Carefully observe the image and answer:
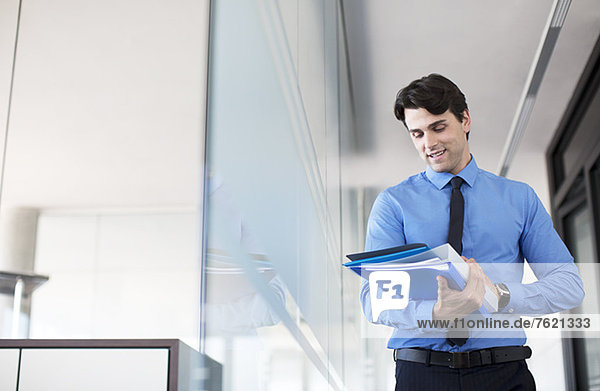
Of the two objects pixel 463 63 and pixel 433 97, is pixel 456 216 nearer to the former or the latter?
pixel 433 97

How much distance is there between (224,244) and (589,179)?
3.45m

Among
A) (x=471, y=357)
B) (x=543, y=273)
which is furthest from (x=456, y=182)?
(x=471, y=357)

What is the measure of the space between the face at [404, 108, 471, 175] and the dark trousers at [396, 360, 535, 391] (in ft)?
1.26

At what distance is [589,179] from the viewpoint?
12.8 feet

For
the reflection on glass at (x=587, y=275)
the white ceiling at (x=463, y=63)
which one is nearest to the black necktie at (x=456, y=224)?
the white ceiling at (x=463, y=63)

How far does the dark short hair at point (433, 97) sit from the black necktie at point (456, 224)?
5.4 inches

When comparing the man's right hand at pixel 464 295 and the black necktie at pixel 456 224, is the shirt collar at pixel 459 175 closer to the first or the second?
the black necktie at pixel 456 224

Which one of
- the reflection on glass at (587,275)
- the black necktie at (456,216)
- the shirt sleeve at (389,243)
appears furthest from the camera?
the reflection on glass at (587,275)

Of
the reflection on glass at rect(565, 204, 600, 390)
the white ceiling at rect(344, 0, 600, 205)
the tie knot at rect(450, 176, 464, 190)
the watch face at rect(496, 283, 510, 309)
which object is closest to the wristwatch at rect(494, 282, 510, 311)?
the watch face at rect(496, 283, 510, 309)

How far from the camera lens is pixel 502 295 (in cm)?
116

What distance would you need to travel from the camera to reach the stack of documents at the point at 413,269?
3.33ft

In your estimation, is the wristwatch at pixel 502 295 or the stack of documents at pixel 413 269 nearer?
the stack of documents at pixel 413 269

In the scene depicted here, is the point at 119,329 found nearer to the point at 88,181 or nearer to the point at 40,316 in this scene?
the point at 40,316

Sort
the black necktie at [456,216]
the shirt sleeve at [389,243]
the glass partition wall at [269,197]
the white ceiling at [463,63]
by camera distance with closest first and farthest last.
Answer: the glass partition wall at [269,197] < the shirt sleeve at [389,243] < the black necktie at [456,216] < the white ceiling at [463,63]
